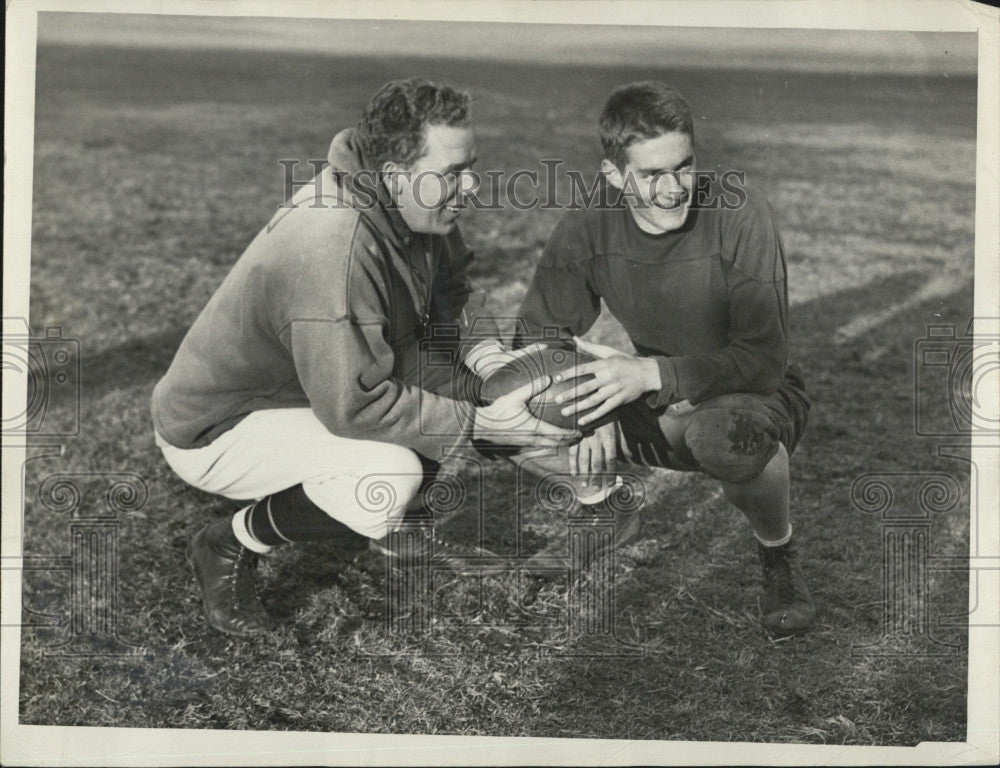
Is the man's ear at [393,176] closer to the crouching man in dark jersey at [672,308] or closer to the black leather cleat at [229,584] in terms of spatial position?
the crouching man in dark jersey at [672,308]

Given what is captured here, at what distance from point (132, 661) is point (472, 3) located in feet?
9.23

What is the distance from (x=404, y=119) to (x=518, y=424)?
112cm

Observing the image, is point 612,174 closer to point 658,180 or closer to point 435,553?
point 658,180

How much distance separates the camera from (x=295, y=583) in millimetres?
3938

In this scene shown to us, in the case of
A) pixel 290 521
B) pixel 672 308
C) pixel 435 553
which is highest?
pixel 672 308

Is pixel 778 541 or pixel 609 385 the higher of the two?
pixel 609 385

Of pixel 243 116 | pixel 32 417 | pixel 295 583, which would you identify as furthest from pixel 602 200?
pixel 32 417

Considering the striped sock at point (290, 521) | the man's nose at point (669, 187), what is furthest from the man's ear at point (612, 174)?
the striped sock at point (290, 521)

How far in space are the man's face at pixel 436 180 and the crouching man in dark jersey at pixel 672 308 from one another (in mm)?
451

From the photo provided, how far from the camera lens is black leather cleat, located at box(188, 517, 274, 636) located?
12.6ft

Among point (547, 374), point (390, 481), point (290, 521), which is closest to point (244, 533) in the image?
point (290, 521)

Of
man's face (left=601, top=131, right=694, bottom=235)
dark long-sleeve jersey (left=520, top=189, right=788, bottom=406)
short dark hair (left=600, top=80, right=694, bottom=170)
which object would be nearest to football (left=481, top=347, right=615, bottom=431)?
dark long-sleeve jersey (left=520, top=189, right=788, bottom=406)

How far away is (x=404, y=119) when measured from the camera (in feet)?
11.5

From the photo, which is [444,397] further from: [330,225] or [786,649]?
[786,649]
